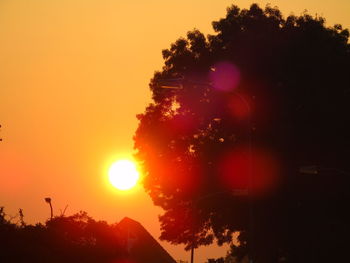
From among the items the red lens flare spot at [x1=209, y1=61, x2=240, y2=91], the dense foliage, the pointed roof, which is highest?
the red lens flare spot at [x1=209, y1=61, x2=240, y2=91]

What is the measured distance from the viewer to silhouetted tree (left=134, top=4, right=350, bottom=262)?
48.1m

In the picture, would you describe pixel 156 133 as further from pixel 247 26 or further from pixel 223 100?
pixel 247 26

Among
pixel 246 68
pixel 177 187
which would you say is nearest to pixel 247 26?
pixel 246 68

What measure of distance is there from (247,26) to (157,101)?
871cm

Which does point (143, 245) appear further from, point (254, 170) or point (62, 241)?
point (62, 241)

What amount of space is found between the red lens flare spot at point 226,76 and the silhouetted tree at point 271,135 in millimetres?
74

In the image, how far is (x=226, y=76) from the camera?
162ft

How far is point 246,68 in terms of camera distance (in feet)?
159

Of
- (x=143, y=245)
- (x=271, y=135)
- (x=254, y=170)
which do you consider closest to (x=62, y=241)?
(x=254, y=170)

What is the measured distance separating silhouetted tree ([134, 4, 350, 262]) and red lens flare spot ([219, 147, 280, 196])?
2.7 inches

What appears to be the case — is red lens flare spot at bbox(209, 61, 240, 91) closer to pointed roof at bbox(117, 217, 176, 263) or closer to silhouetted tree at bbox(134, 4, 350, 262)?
silhouetted tree at bbox(134, 4, 350, 262)

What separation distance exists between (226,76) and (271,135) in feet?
17.0

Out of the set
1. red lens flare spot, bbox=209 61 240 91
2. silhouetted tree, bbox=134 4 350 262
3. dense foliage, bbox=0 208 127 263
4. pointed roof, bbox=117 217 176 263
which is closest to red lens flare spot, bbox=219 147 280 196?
silhouetted tree, bbox=134 4 350 262

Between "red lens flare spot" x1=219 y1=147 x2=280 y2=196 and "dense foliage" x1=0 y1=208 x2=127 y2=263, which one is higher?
"red lens flare spot" x1=219 y1=147 x2=280 y2=196
